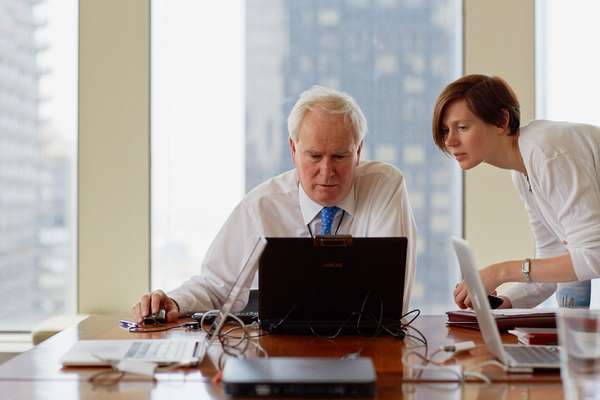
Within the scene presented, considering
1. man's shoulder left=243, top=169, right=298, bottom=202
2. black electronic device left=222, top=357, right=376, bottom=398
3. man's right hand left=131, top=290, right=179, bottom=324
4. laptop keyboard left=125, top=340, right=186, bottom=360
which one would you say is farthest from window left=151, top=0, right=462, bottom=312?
black electronic device left=222, top=357, right=376, bottom=398

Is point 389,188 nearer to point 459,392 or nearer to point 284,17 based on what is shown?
point 459,392

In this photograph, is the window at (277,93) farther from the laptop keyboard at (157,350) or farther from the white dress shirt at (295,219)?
the laptop keyboard at (157,350)

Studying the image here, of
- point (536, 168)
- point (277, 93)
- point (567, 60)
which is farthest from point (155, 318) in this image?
point (567, 60)

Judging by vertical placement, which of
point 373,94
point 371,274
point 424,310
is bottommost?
point 424,310

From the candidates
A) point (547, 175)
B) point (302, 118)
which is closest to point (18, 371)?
point (302, 118)

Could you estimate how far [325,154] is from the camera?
2537mm

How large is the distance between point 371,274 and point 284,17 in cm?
287

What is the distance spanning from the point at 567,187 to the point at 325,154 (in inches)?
32.0

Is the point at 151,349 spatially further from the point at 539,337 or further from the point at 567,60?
the point at 567,60

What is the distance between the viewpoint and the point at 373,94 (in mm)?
4496

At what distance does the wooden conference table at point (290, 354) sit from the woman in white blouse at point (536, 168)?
536 mm

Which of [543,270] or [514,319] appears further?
[543,270]

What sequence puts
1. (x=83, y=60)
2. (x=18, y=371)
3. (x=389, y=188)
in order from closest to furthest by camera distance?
(x=18, y=371) → (x=389, y=188) → (x=83, y=60)

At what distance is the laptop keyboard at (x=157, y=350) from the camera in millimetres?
1715
